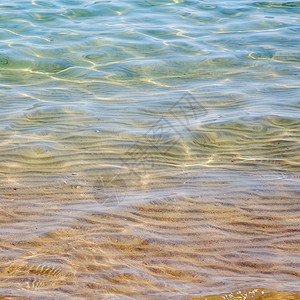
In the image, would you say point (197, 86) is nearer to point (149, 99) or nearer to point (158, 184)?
point (149, 99)

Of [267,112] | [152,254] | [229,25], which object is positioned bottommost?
[152,254]

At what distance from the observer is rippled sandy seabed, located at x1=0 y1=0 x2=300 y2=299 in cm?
250

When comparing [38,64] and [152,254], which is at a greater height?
[38,64]

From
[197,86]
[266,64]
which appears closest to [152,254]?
[197,86]

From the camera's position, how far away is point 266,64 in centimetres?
662

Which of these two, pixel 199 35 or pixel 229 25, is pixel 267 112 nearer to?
pixel 199 35

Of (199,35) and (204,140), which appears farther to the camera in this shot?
(199,35)

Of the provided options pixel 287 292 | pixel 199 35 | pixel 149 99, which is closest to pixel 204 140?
pixel 149 99

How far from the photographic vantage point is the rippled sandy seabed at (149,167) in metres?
2.50

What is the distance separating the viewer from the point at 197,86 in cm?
578

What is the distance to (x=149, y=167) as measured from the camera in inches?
150

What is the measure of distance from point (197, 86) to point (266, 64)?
1.64 m

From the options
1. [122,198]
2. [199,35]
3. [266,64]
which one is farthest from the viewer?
[199,35]

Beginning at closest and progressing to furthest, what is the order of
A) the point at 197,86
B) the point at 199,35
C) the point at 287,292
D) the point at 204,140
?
the point at 287,292 < the point at 204,140 < the point at 197,86 < the point at 199,35
